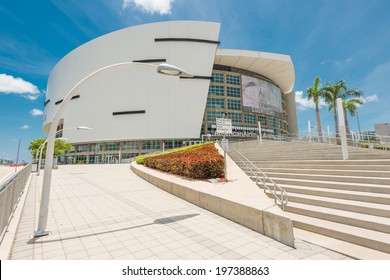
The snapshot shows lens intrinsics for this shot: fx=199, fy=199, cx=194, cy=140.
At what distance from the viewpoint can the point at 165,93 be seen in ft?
149

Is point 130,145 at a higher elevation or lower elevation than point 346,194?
higher

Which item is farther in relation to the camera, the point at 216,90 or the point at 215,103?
the point at 216,90

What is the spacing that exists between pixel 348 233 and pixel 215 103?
150ft

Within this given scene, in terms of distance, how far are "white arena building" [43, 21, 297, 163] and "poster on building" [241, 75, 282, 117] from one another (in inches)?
10.1

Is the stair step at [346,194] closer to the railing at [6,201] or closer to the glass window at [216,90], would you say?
the railing at [6,201]

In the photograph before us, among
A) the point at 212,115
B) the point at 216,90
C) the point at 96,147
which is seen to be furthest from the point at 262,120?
the point at 96,147

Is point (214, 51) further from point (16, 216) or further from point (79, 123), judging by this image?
point (16, 216)

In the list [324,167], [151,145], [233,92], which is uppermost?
[233,92]

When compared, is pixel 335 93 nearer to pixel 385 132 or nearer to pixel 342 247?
pixel 385 132

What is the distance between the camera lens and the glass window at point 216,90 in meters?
48.6

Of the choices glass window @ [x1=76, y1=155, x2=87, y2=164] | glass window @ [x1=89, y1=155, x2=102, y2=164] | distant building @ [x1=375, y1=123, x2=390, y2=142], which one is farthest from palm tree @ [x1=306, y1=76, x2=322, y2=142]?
glass window @ [x1=76, y1=155, x2=87, y2=164]

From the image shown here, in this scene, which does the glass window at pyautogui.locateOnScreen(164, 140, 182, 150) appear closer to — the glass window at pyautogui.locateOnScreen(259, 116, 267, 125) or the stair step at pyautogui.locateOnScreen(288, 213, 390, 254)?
the glass window at pyautogui.locateOnScreen(259, 116, 267, 125)

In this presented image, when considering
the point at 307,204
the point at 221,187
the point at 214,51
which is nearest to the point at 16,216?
the point at 221,187

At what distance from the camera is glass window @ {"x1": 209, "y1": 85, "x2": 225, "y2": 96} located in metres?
48.6
